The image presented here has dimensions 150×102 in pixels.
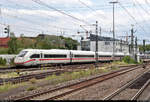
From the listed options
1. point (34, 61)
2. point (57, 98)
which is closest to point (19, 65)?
point (34, 61)

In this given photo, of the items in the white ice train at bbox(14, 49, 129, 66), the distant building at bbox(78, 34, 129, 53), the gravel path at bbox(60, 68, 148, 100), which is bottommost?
the gravel path at bbox(60, 68, 148, 100)

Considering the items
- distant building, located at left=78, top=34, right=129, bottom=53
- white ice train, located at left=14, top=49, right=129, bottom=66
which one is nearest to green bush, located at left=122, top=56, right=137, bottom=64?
white ice train, located at left=14, top=49, right=129, bottom=66

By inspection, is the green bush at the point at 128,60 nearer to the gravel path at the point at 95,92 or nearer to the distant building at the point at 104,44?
the distant building at the point at 104,44

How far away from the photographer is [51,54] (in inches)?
1396

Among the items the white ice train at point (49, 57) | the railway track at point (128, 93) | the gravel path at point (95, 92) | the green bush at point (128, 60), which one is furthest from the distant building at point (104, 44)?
the railway track at point (128, 93)

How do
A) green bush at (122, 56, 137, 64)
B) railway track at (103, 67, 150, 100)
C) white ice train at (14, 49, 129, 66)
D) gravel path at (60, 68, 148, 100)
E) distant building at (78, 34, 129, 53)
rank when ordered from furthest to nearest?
1. distant building at (78, 34, 129, 53)
2. green bush at (122, 56, 137, 64)
3. white ice train at (14, 49, 129, 66)
4. gravel path at (60, 68, 148, 100)
5. railway track at (103, 67, 150, 100)

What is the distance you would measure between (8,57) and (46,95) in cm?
3088

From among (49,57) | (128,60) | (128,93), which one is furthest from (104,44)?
(128,93)

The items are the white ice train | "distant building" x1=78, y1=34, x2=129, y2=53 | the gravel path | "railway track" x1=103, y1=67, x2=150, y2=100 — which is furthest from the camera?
"distant building" x1=78, y1=34, x2=129, y2=53

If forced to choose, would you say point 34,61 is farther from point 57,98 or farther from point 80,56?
point 57,98

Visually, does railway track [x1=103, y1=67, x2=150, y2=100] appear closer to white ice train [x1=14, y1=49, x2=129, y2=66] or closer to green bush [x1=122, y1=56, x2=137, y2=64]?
white ice train [x1=14, y1=49, x2=129, y2=66]

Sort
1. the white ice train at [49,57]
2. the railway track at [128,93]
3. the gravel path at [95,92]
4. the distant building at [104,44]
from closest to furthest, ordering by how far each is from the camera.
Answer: the railway track at [128,93]
the gravel path at [95,92]
the white ice train at [49,57]
the distant building at [104,44]

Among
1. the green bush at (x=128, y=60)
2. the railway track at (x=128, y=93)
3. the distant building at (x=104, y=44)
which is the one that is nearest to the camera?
the railway track at (x=128, y=93)

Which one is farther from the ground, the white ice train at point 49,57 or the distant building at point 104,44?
the distant building at point 104,44
